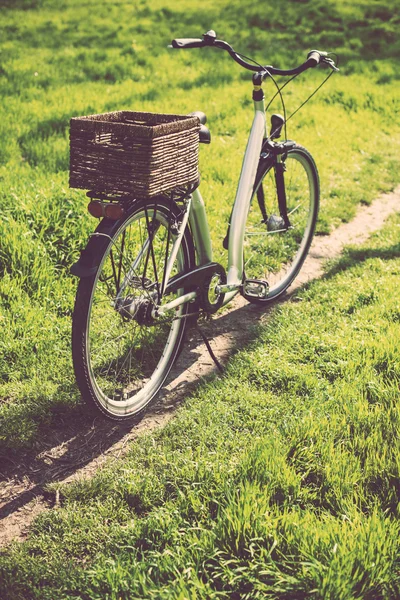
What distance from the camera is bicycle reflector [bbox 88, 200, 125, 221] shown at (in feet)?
8.71

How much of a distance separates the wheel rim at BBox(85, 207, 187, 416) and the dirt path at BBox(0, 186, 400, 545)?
4.6 inches

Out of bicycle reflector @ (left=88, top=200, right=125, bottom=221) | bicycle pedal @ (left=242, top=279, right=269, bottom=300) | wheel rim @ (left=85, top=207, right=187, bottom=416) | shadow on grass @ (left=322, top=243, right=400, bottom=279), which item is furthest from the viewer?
shadow on grass @ (left=322, top=243, right=400, bottom=279)

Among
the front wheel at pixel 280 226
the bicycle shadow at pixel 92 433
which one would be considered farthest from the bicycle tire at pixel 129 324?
the front wheel at pixel 280 226

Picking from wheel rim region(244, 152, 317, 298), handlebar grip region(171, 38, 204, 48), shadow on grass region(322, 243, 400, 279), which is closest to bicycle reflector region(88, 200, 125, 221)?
handlebar grip region(171, 38, 204, 48)

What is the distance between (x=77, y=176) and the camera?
Answer: 2.69m

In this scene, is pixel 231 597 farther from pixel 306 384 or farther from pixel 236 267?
pixel 236 267

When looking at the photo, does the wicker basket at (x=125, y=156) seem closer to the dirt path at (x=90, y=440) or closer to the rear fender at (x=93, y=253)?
the rear fender at (x=93, y=253)

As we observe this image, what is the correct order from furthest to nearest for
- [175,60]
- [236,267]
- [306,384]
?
[175,60] < [236,267] < [306,384]

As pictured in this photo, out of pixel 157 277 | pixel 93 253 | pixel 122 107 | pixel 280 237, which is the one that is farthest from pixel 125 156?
pixel 122 107

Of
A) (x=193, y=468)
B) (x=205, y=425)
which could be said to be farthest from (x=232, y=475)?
(x=205, y=425)

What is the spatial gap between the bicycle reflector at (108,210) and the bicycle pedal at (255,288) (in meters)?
1.41

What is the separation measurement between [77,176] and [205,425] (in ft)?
4.26

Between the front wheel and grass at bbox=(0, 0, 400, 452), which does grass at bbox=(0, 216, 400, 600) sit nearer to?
grass at bbox=(0, 0, 400, 452)

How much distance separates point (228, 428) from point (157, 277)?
31.3 inches
